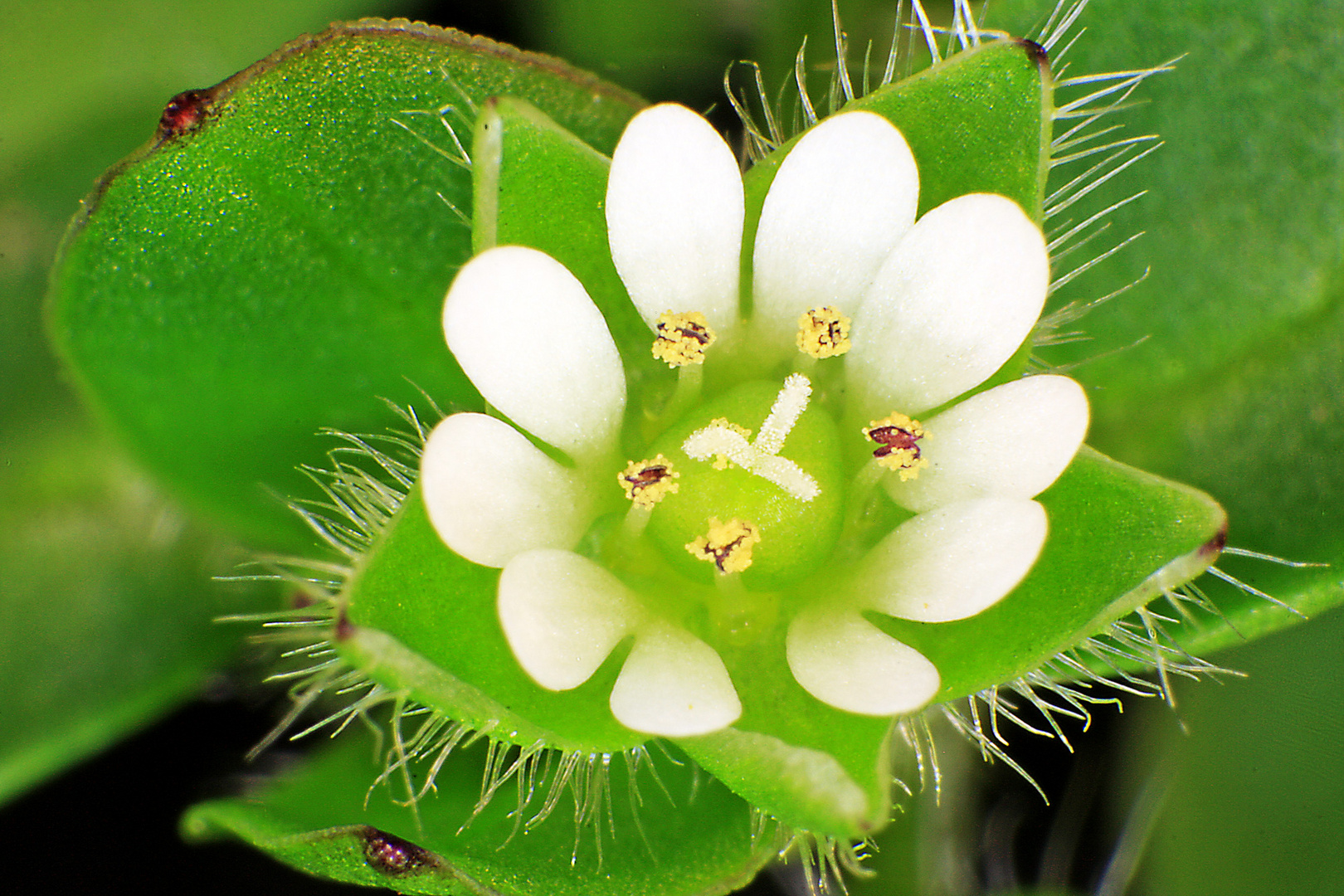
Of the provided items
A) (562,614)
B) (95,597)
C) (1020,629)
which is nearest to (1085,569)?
(1020,629)

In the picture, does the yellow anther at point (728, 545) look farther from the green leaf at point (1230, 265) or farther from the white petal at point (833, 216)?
the green leaf at point (1230, 265)

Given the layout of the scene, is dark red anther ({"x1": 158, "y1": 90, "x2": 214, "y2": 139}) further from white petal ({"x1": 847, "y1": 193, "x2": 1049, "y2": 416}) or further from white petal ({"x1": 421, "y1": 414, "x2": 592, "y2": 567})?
white petal ({"x1": 847, "y1": 193, "x2": 1049, "y2": 416})

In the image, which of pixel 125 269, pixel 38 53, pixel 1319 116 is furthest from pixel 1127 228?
pixel 38 53

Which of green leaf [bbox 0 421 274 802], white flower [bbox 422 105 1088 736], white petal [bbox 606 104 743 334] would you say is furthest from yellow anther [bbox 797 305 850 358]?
green leaf [bbox 0 421 274 802]

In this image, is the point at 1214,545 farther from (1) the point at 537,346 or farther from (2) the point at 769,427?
(1) the point at 537,346

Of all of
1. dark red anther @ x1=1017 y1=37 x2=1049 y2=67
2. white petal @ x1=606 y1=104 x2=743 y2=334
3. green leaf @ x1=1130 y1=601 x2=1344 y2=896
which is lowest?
green leaf @ x1=1130 y1=601 x2=1344 y2=896

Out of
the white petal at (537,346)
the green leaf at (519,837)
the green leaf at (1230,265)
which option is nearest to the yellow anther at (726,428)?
the white petal at (537,346)
